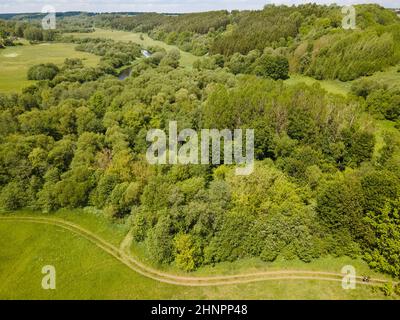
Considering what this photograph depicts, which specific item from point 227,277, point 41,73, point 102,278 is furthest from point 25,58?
point 227,277

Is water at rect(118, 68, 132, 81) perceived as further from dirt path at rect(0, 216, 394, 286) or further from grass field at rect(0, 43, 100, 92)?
dirt path at rect(0, 216, 394, 286)

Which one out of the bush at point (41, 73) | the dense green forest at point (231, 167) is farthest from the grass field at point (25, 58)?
the dense green forest at point (231, 167)

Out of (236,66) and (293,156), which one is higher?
(236,66)

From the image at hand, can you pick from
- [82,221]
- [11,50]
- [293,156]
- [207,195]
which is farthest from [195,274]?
[11,50]

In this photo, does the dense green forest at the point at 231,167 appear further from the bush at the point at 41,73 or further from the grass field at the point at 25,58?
the grass field at the point at 25,58

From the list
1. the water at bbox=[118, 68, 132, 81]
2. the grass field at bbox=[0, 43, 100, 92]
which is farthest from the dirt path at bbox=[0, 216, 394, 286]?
the water at bbox=[118, 68, 132, 81]
